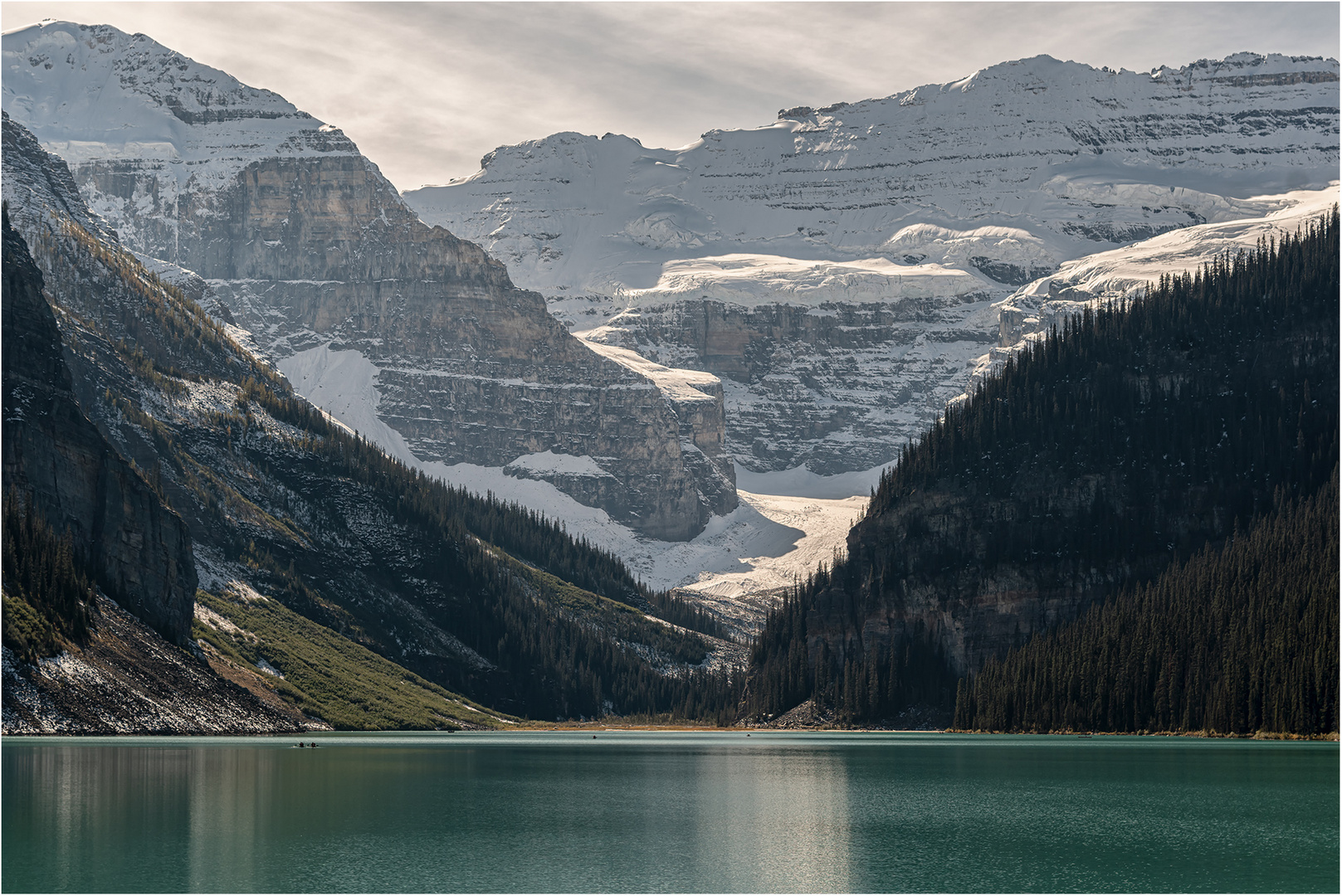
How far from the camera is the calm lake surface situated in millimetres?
72562

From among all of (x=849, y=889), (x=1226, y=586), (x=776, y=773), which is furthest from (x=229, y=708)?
(x=849, y=889)

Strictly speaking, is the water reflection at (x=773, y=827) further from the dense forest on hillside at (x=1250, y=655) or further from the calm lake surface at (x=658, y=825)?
the dense forest on hillside at (x=1250, y=655)

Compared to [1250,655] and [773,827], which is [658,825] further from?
[1250,655]

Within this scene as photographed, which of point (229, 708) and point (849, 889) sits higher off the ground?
point (849, 889)

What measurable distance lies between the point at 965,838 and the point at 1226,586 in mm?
120439

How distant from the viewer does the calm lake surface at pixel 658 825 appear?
7256 centimetres

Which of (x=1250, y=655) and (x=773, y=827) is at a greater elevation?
(x=773, y=827)

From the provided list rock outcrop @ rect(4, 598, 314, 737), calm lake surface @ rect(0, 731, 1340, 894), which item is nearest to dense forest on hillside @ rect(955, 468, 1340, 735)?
calm lake surface @ rect(0, 731, 1340, 894)

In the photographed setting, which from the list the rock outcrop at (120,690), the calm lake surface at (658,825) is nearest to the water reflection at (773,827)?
the calm lake surface at (658,825)

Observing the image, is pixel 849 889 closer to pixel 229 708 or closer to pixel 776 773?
pixel 776 773

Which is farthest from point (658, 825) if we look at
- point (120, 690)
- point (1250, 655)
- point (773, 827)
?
point (1250, 655)

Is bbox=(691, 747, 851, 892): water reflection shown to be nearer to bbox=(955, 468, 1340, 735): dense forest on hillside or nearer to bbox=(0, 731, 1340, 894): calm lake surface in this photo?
bbox=(0, 731, 1340, 894): calm lake surface

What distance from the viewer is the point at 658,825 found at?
91.9 metres

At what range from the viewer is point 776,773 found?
135375 millimetres
